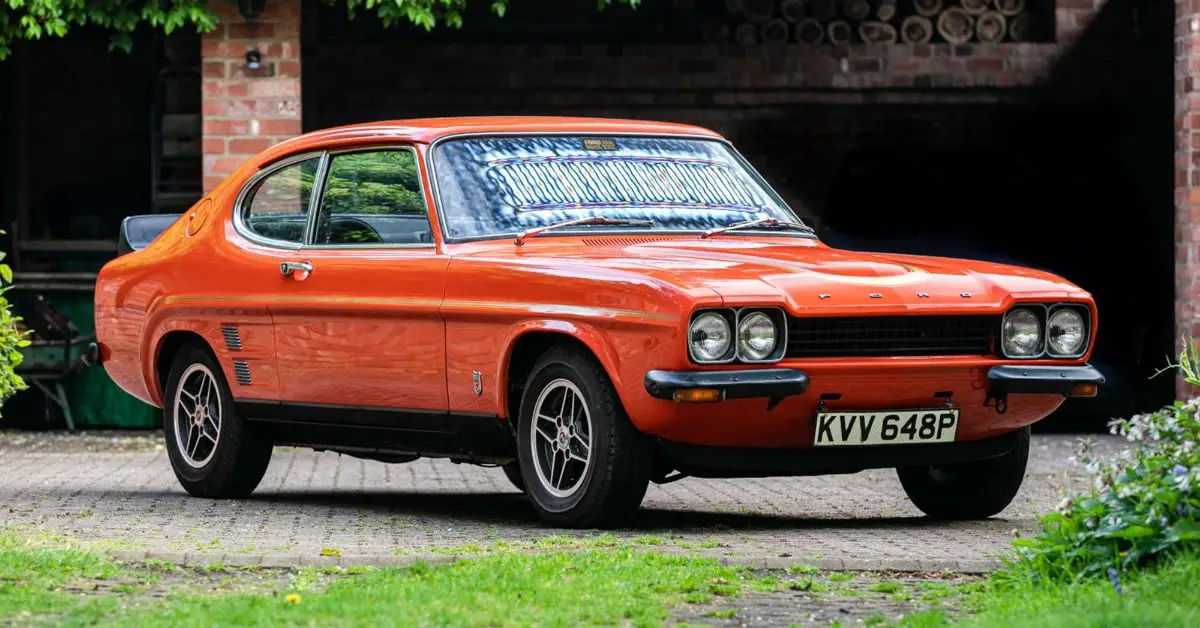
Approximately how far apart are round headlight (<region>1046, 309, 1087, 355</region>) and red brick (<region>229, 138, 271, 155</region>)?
7.24 meters

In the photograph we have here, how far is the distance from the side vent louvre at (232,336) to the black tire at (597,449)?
75.1 inches

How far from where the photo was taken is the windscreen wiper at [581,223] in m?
8.05

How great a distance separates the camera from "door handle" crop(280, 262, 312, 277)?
872cm

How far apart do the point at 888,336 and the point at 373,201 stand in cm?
230

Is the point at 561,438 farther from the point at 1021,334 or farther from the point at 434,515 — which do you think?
the point at 1021,334

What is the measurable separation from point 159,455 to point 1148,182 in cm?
787

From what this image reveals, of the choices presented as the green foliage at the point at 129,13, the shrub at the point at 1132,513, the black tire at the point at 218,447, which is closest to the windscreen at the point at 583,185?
the black tire at the point at 218,447

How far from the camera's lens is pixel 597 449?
24.2 ft


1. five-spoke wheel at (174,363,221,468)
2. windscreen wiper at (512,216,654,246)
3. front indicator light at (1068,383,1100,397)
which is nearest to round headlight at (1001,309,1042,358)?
front indicator light at (1068,383,1100,397)

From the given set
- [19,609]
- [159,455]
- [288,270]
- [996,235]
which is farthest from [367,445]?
[996,235]

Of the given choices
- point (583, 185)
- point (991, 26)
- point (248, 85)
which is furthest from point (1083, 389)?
point (991, 26)

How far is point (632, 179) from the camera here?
8.48m

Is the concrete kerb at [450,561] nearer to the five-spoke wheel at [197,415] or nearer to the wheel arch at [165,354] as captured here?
the five-spoke wheel at [197,415]

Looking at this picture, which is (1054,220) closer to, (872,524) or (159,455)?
(159,455)
